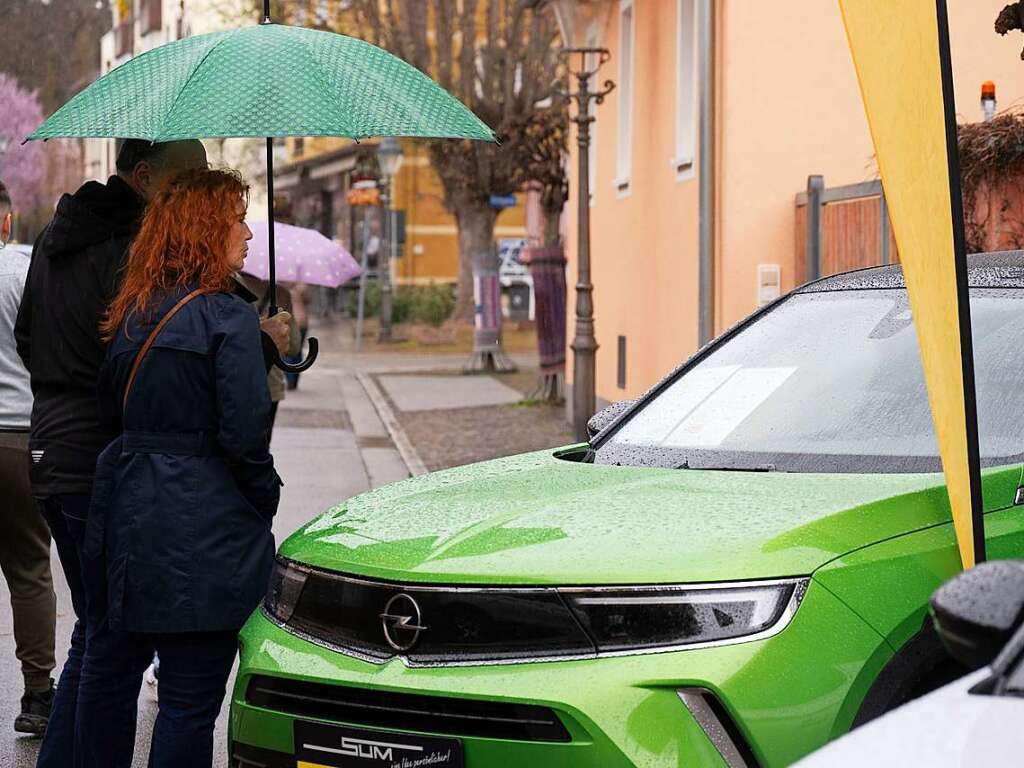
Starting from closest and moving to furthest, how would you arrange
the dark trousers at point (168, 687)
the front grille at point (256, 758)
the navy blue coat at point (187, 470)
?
1. the front grille at point (256, 758)
2. the navy blue coat at point (187, 470)
3. the dark trousers at point (168, 687)

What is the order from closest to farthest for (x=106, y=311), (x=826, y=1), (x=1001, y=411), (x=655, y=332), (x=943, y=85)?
1. (x=943, y=85)
2. (x=1001, y=411)
3. (x=106, y=311)
4. (x=826, y=1)
5. (x=655, y=332)

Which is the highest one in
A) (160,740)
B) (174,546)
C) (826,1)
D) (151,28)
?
(151,28)

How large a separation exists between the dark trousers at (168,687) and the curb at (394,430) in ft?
22.1

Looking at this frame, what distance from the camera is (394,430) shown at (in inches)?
703

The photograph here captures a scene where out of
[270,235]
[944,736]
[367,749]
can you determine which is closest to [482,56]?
[270,235]

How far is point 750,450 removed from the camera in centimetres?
445

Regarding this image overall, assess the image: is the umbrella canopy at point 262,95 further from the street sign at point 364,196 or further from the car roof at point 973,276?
the street sign at point 364,196

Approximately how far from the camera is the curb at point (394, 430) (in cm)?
1444

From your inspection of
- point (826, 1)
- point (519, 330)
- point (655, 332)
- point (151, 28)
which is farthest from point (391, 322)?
point (151, 28)

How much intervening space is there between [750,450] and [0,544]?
2.88m

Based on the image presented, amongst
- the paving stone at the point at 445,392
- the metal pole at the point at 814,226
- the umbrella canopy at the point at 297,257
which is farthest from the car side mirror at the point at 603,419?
the paving stone at the point at 445,392

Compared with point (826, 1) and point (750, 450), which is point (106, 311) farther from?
point (826, 1)

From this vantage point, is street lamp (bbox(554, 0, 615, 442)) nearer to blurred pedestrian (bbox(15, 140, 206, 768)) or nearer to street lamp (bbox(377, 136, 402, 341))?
blurred pedestrian (bbox(15, 140, 206, 768))

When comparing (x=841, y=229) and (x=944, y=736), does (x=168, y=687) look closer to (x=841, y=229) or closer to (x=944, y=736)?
(x=944, y=736)
